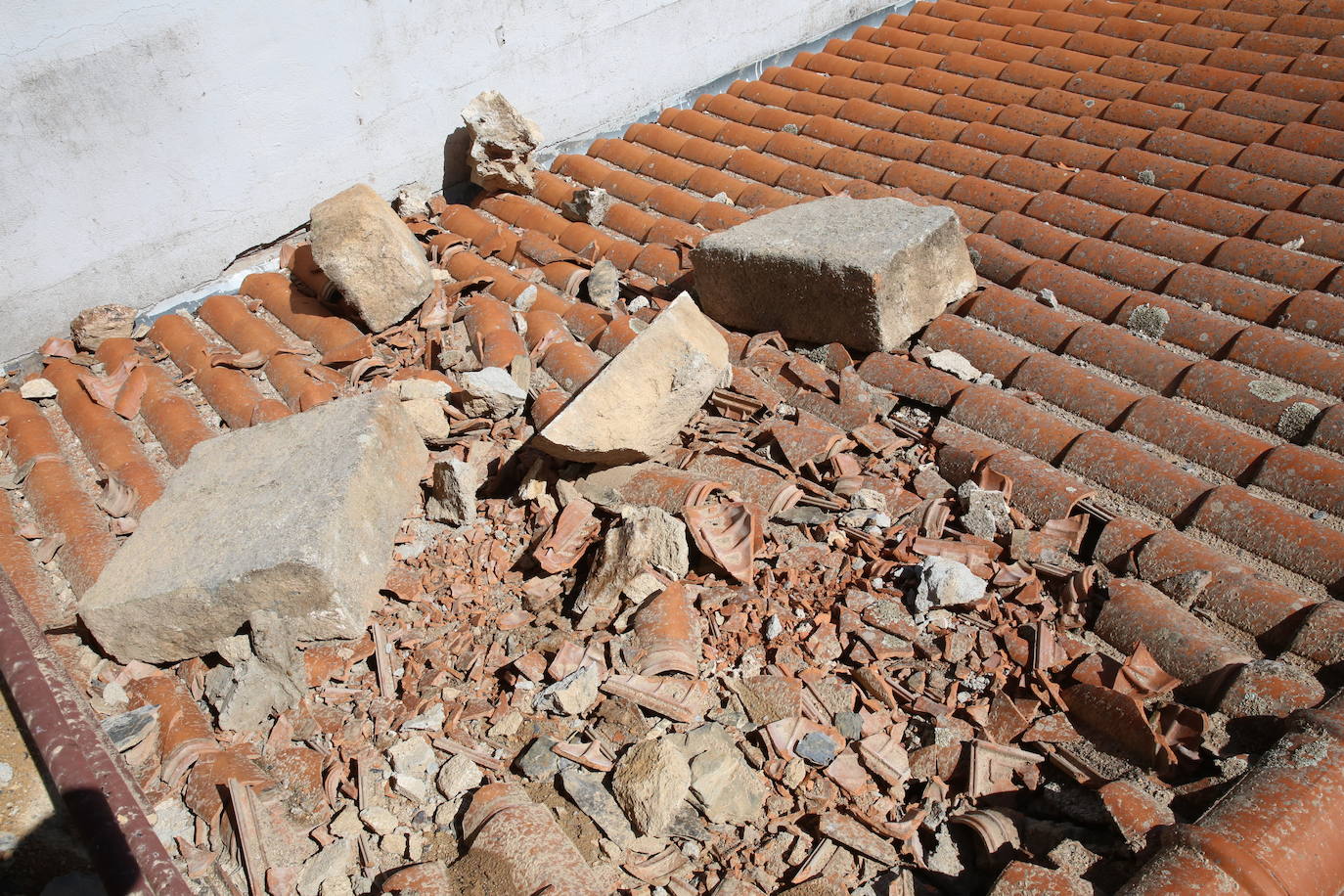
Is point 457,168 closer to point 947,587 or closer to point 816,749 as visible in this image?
point 947,587

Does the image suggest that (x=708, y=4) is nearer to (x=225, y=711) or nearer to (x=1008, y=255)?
(x=1008, y=255)

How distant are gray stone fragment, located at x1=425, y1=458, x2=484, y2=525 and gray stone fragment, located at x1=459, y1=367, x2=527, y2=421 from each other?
40cm

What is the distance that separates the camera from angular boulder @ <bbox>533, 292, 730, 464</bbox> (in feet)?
11.6

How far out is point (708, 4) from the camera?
271 inches

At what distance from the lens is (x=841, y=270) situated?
156 inches

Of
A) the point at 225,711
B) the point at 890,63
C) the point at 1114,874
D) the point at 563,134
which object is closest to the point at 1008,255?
the point at 890,63

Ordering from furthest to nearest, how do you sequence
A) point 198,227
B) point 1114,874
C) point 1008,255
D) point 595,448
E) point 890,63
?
1. point 890,63
2. point 198,227
3. point 1008,255
4. point 595,448
5. point 1114,874

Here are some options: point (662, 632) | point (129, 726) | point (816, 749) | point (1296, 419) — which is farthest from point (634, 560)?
point (1296, 419)

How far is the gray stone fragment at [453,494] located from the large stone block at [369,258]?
1.49m

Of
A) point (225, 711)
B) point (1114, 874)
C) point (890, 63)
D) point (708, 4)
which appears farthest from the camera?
point (708, 4)

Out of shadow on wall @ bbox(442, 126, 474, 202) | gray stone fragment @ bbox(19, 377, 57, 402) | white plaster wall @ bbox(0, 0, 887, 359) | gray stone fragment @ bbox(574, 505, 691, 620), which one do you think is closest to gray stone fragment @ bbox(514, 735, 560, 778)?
gray stone fragment @ bbox(574, 505, 691, 620)

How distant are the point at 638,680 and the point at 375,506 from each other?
1.31 m

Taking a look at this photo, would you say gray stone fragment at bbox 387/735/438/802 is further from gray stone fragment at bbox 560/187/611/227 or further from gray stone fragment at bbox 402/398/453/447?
gray stone fragment at bbox 560/187/611/227

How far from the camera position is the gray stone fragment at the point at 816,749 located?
271 cm
